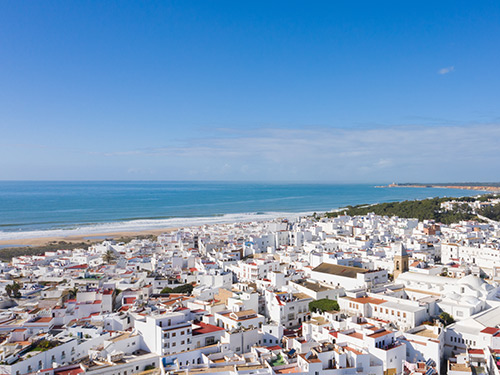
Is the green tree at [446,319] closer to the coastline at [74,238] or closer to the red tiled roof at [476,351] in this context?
the red tiled roof at [476,351]

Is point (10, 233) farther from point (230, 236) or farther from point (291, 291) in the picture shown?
point (291, 291)

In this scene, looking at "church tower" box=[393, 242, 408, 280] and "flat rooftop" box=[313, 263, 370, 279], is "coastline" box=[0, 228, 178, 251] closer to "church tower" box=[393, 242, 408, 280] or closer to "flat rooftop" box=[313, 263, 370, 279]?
"flat rooftop" box=[313, 263, 370, 279]

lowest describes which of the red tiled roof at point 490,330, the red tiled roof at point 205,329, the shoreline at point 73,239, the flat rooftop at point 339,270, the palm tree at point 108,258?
the shoreline at point 73,239

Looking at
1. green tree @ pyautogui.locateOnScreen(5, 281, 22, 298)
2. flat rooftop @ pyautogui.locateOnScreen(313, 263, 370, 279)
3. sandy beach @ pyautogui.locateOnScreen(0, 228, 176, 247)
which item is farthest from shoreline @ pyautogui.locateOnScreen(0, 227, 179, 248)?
flat rooftop @ pyautogui.locateOnScreen(313, 263, 370, 279)

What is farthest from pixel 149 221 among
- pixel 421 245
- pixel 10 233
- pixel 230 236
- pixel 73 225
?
Result: pixel 421 245

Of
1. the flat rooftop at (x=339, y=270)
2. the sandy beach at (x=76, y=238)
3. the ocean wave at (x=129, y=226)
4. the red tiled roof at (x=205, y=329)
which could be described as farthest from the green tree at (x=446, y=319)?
the ocean wave at (x=129, y=226)

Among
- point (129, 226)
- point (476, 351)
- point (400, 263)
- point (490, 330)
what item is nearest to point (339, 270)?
point (400, 263)

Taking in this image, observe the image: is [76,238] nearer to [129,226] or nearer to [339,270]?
[129,226]

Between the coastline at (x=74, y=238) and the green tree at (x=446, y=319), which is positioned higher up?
the green tree at (x=446, y=319)

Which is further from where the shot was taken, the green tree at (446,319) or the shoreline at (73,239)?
the shoreline at (73,239)
